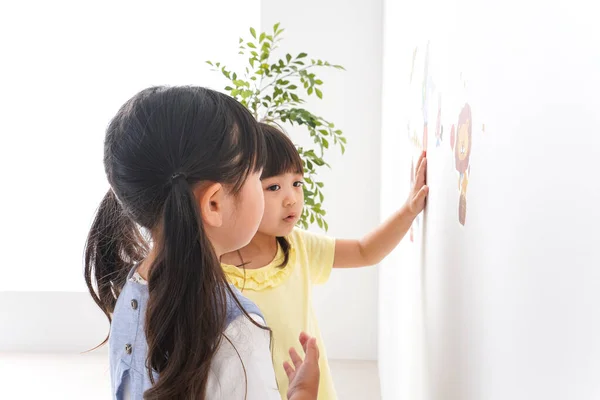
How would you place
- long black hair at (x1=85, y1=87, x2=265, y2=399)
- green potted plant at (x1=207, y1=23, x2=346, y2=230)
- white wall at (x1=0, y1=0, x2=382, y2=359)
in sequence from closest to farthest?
long black hair at (x1=85, y1=87, x2=265, y2=399), green potted plant at (x1=207, y1=23, x2=346, y2=230), white wall at (x1=0, y1=0, x2=382, y2=359)

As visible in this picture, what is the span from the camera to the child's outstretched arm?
1.27m

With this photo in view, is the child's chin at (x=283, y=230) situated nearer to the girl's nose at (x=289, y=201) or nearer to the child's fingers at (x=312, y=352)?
the girl's nose at (x=289, y=201)

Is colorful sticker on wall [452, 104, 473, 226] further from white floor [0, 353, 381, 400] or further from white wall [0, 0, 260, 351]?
white wall [0, 0, 260, 351]

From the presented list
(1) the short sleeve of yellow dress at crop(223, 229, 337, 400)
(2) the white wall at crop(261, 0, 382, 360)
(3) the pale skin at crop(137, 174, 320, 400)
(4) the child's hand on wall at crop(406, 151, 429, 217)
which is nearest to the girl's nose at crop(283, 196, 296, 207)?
(1) the short sleeve of yellow dress at crop(223, 229, 337, 400)

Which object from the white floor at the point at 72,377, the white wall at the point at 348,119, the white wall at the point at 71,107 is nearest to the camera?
the white floor at the point at 72,377

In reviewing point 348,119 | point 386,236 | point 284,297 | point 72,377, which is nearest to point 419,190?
point 386,236

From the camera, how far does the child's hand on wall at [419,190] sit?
1.25 metres

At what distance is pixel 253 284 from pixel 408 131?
1.76 feet

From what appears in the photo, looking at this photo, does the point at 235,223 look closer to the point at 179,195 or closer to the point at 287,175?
the point at 179,195

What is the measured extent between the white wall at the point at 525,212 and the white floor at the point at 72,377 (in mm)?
2450

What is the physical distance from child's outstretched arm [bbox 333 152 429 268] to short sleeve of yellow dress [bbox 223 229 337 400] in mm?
92

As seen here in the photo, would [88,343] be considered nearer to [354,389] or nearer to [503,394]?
[354,389]

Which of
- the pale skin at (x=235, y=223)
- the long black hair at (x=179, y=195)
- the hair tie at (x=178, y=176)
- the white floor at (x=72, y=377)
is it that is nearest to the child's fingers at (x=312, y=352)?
the pale skin at (x=235, y=223)

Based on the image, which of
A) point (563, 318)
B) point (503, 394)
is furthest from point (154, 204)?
point (563, 318)
